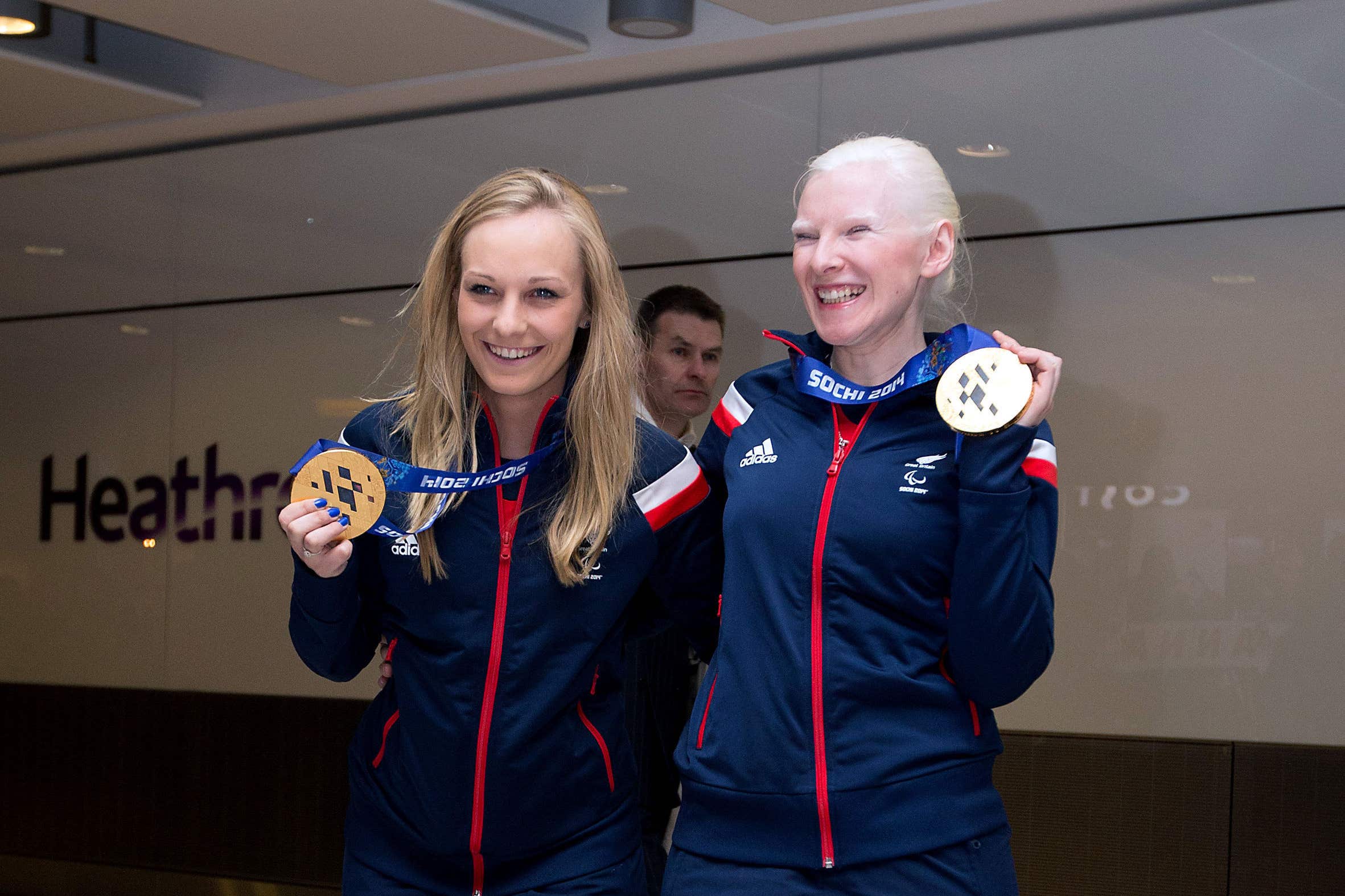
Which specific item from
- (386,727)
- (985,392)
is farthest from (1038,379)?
(386,727)

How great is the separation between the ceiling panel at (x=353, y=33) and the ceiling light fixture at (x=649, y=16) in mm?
303

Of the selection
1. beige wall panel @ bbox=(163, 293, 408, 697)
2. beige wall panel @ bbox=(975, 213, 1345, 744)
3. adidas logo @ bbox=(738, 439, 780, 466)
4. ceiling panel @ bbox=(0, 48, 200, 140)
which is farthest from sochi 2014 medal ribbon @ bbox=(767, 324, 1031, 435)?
ceiling panel @ bbox=(0, 48, 200, 140)

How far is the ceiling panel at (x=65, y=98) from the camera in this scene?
16.5 ft

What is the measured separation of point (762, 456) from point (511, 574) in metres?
0.44

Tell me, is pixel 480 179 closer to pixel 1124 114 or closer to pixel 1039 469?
pixel 1124 114

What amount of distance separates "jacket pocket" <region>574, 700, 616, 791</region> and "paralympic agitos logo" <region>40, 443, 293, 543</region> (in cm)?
371

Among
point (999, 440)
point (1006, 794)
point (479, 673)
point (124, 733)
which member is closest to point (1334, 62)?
point (1006, 794)

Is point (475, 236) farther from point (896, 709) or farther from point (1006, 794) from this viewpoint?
point (1006, 794)

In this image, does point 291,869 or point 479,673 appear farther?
point 291,869

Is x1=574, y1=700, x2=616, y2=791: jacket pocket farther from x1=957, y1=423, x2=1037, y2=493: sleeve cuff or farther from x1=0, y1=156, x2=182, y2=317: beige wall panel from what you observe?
x1=0, y1=156, x2=182, y2=317: beige wall panel

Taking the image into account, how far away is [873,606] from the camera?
6.66ft

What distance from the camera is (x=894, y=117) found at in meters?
4.64

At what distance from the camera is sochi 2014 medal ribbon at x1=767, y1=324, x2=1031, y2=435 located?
1.90 metres

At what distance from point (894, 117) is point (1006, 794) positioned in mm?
2232
